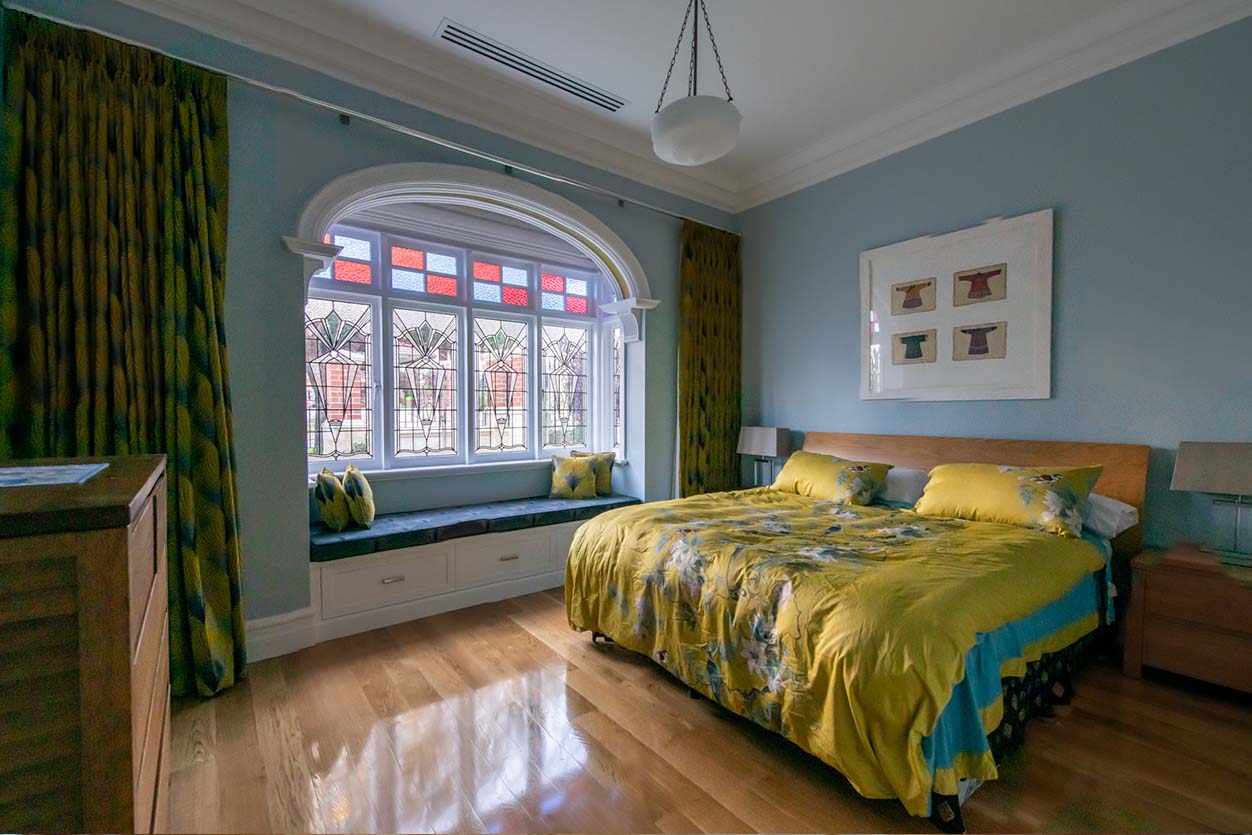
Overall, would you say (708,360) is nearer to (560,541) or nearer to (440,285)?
(560,541)

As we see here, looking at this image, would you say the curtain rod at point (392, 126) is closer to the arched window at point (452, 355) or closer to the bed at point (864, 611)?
the arched window at point (452, 355)

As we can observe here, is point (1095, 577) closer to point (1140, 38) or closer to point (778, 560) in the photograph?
point (778, 560)

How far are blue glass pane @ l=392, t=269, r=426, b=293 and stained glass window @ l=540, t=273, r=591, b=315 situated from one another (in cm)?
97

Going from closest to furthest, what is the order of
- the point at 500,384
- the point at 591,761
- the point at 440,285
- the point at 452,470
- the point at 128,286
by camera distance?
the point at 591,761
the point at 128,286
the point at 452,470
the point at 440,285
the point at 500,384

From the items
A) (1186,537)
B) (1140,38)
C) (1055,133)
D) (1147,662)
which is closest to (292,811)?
(1147,662)

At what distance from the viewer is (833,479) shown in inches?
121

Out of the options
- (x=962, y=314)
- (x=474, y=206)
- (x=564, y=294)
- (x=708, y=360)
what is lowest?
(x=708, y=360)

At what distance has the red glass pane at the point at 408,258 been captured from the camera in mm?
3762

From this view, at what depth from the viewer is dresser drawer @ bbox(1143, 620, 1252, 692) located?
1990mm

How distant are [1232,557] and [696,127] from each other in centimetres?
272

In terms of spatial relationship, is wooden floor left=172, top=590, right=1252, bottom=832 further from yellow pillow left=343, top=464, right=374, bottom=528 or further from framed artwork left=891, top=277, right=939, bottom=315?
framed artwork left=891, top=277, right=939, bottom=315

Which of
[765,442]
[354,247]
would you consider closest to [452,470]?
[354,247]

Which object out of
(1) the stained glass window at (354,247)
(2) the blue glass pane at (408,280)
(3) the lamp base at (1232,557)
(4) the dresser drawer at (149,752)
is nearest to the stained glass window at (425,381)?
(2) the blue glass pane at (408,280)

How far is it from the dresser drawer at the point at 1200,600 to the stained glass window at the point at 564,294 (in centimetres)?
393
